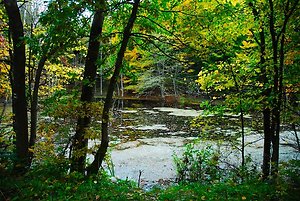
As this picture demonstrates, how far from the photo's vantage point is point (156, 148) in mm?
10031

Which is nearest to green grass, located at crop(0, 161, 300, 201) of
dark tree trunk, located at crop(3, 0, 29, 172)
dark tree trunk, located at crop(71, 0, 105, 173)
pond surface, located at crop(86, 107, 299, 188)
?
dark tree trunk, located at crop(71, 0, 105, 173)

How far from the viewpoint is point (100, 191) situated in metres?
3.91

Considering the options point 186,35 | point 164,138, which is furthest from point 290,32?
point 164,138

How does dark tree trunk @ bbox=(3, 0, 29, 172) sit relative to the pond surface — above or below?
above

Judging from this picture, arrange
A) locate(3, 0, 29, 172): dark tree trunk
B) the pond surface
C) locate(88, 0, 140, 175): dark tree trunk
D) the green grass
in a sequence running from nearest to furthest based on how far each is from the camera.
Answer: the green grass
locate(88, 0, 140, 175): dark tree trunk
locate(3, 0, 29, 172): dark tree trunk
the pond surface

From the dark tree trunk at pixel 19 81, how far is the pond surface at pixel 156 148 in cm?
228

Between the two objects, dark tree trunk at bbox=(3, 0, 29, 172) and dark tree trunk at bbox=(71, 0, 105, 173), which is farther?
dark tree trunk at bbox=(71, 0, 105, 173)

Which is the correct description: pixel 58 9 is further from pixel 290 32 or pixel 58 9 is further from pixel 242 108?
pixel 242 108

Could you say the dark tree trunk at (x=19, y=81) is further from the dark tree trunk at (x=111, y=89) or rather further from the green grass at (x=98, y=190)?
the dark tree trunk at (x=111, y=89)

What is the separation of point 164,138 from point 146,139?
78 centimetres

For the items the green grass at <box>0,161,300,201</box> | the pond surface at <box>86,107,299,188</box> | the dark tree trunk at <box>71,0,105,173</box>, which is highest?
the dark tree trunk at <box>71,0,105,173</box>

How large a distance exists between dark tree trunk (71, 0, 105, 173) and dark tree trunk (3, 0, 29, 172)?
87 centimetres

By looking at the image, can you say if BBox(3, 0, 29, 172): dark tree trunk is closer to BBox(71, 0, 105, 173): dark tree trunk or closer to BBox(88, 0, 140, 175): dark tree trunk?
BBox(71, 0, 105, 173): dark tree trunk

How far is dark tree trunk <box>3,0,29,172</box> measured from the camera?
4.41m
